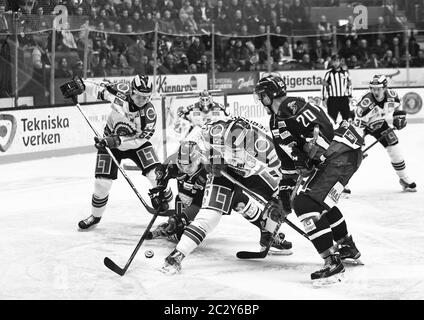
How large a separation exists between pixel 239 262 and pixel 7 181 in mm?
4121

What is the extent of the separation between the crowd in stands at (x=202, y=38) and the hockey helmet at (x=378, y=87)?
452cm

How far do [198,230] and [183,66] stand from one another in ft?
27.7

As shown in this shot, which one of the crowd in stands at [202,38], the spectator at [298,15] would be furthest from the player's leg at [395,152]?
the spectator at [298,15]

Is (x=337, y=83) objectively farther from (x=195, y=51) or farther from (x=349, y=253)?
(x=349, y=253)

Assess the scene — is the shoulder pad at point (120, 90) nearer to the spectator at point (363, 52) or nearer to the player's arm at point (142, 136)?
the player's arm at point (142, 136)

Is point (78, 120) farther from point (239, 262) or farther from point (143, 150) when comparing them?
point (239, 262)

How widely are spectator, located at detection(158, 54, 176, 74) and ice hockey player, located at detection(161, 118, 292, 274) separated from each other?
734 centimetres

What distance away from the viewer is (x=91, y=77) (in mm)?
10703

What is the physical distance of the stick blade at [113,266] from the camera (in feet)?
14.7

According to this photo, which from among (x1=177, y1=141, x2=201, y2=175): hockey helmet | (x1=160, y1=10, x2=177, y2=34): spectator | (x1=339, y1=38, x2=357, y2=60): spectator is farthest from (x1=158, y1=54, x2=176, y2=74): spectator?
(x1=177, y1=141, x2=201, y2=175): hockey helmet

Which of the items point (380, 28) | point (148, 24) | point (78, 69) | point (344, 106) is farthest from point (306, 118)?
point (380, 28)

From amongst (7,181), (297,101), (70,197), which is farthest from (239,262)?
(7,181)

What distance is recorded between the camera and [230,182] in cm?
458

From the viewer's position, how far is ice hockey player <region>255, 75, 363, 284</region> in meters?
4.18
